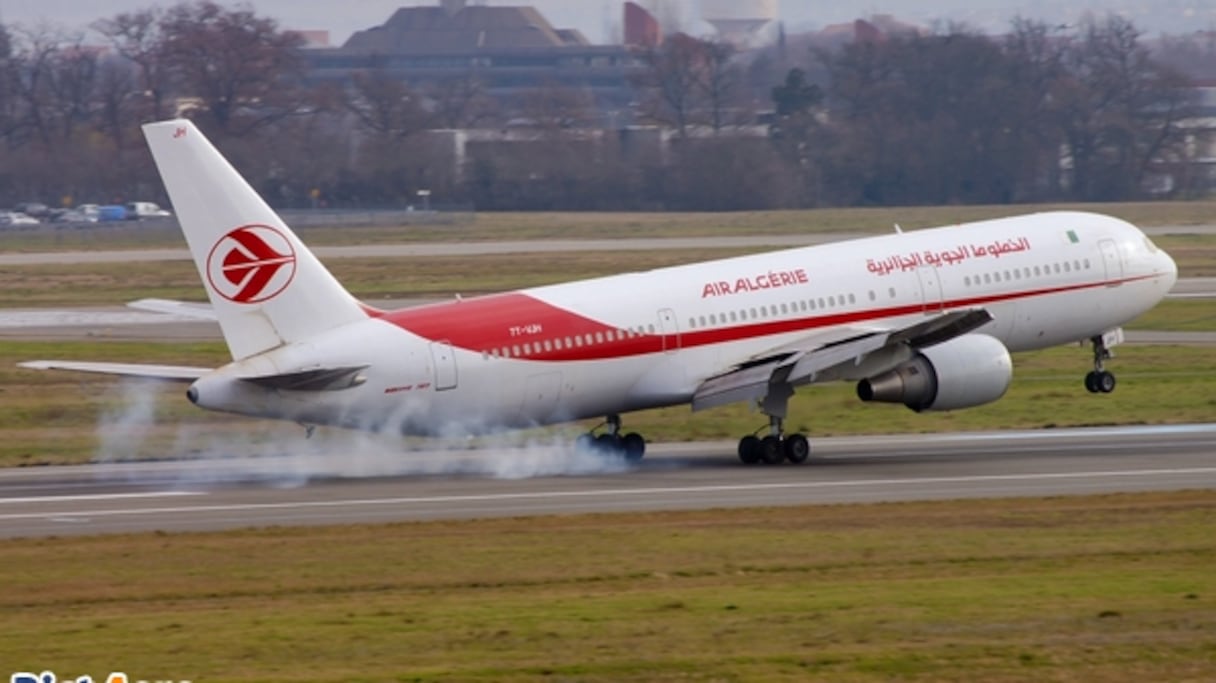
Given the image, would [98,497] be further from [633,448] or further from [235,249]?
[633,448]

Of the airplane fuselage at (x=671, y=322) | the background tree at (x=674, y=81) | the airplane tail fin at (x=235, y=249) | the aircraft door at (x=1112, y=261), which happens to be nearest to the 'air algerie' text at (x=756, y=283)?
the airplane fuselage at (x=671, y=322)

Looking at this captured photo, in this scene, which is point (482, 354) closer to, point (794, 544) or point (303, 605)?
point (794, 544)

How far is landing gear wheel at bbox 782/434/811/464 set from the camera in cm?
4441

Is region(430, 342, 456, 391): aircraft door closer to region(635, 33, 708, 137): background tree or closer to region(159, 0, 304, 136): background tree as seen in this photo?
region(159, 0, 304, 136): background tree

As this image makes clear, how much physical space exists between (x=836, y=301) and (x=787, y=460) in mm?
3836

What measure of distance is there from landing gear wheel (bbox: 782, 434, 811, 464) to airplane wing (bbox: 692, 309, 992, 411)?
1234 millimetres

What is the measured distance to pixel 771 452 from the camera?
145 feet

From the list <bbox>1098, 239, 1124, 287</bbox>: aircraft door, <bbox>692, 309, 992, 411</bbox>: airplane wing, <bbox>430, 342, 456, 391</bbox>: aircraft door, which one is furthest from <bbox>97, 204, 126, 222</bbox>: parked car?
<bbox>430, 342, 456, 391</bbox>: aircraft door

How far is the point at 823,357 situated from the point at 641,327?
3837 mm

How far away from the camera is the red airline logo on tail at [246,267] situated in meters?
39.7

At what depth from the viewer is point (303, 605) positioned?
27703mm

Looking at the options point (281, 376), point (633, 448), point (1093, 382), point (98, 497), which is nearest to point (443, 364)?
point (281, 376)

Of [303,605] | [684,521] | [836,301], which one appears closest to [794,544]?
[684,521]

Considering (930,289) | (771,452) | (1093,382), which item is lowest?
(771,452)
